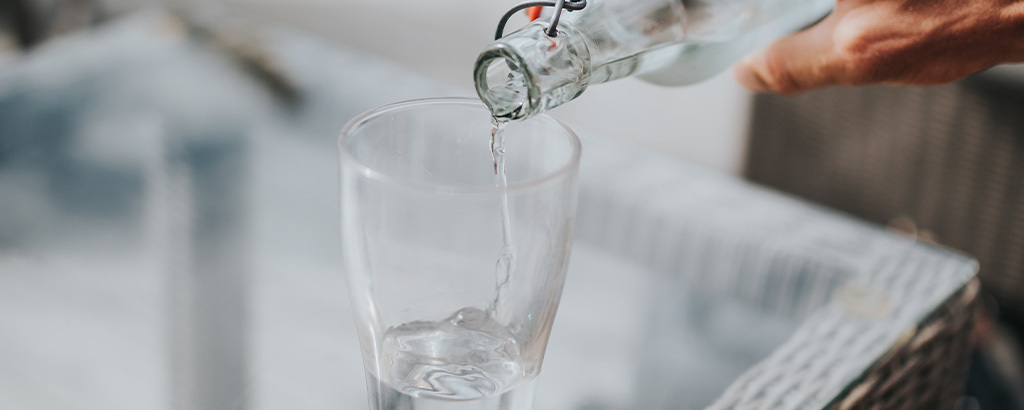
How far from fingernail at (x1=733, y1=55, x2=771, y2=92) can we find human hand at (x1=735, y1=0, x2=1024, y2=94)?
15 millimetres

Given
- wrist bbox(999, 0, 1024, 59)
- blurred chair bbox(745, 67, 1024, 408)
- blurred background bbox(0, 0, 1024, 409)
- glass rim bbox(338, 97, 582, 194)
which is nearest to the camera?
glass rim bbox(338, 97, 582, 194)

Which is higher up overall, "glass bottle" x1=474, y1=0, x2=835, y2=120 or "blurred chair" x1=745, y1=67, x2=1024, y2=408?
"glass bottle" x1=474, y1=0, x2=835, y2=120

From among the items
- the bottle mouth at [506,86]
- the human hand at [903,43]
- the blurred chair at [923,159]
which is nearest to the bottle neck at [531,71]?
the bottle mouth at [506,86]

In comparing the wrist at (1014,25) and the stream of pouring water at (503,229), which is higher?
the wrist at (1014,25)

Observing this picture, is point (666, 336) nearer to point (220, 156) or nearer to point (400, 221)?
point (400, 221)

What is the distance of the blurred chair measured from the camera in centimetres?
127

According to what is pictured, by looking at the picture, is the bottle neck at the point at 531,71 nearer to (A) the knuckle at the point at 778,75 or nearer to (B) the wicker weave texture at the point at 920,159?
(A) the knuckle at the point at 778,75

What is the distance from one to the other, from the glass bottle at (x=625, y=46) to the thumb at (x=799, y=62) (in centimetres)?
1

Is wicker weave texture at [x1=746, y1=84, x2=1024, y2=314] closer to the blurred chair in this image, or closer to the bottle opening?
the blurred chair

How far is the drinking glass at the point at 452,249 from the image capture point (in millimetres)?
374

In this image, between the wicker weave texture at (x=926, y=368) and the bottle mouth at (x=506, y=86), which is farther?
the wicker weave texture at (x=926, y=368)

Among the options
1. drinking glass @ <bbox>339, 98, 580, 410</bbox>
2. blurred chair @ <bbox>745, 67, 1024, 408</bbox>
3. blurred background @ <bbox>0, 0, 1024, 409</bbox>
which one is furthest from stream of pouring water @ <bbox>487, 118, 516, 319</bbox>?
blurred chair @ <bbox>745, 67, 1024, 408</bbox>

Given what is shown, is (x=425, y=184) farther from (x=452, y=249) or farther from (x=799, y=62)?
(x=799, y=62)

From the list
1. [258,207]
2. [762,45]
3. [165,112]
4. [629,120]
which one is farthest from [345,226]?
[629,120]
